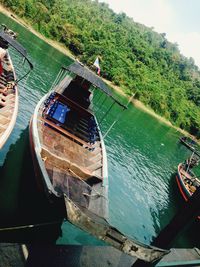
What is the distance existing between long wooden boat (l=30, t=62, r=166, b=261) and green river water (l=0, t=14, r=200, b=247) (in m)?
1.32

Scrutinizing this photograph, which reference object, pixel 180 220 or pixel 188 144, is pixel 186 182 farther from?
pixel 180 220

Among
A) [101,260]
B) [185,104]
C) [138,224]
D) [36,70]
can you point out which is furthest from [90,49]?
[101,260]

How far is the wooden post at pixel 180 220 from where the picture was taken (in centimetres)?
648

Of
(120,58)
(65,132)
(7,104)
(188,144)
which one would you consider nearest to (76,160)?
(65,132)

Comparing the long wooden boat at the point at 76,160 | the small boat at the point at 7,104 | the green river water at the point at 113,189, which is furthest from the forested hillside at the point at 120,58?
the small boat at the point at 7,104

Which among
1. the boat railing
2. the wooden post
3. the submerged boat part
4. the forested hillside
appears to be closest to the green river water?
the wooden post

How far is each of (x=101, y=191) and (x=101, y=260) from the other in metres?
5.00

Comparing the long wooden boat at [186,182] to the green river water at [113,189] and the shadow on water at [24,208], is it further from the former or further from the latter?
the shadow on water at [24,208]

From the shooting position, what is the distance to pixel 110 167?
2308 cm

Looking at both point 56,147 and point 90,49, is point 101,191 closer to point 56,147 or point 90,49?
point 56,147

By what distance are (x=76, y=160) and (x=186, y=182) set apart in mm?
16949

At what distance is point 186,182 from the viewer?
1093 inches

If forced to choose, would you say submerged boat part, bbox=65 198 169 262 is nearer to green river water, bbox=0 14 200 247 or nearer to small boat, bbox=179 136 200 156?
green river water, bbox=0 14 200 247

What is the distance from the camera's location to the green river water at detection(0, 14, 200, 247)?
37.2 ft
